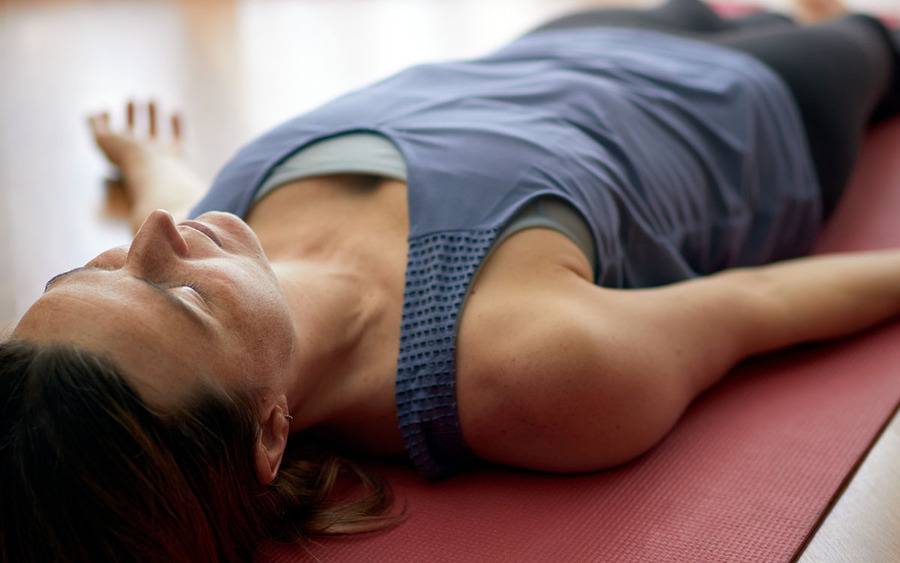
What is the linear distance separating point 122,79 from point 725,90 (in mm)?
1853

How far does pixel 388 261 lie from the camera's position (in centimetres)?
127

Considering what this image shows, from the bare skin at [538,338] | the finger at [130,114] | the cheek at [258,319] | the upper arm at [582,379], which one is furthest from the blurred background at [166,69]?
the upper arm at [582,379]

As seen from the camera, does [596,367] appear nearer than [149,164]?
Yes

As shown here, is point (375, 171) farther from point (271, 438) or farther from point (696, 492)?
point (696, 492)

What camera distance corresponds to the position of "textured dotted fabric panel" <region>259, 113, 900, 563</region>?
42.5 inches

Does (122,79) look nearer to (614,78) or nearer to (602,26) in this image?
(602,26)

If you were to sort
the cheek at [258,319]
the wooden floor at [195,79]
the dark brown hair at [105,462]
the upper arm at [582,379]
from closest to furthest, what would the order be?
the dark brown hair at [105,462] → the cheek at [258,319] → the upper arm at [582,379] → the wooden floor at [195,79]

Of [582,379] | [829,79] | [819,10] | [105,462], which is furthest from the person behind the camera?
[819,10]

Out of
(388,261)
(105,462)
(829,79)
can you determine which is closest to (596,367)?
(388,261)

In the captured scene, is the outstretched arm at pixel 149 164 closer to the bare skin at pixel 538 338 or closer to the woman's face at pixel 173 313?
the bare skin at pixel 538 338

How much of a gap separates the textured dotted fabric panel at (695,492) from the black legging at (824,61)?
521 millimetres

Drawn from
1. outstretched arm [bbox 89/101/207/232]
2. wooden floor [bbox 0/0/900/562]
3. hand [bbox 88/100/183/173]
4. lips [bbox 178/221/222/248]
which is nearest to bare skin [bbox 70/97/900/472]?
lips [bbox 178/221/222/248]

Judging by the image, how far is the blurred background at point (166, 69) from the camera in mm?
2047

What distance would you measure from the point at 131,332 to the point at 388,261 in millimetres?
408
